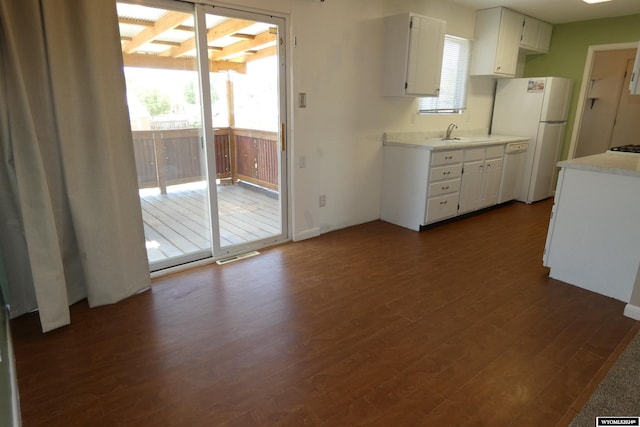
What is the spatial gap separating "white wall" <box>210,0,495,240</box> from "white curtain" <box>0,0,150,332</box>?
1.38 metres

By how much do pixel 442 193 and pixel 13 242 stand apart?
3.89 m

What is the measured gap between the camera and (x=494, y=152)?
4848 mm

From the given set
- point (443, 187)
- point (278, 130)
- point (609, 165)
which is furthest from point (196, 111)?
point (609, 165)

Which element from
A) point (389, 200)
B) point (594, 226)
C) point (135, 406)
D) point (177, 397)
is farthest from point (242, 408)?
point (389, 200)

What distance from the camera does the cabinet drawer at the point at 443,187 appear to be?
4166 millimetres

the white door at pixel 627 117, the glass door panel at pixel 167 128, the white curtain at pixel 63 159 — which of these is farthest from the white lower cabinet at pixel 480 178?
the white curtain at pixel 63 159

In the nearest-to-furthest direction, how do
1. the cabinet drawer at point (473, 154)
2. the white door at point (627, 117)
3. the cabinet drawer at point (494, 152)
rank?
1. the cabinet drawer at point (473, 154)
2. the cabinet drawer at point (494, 152)
3. the white door at point (627, 117)

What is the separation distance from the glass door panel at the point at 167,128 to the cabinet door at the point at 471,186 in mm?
3040

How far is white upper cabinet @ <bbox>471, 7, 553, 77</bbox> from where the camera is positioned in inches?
190

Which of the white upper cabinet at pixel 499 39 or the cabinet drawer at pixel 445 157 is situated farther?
the white upper cabinet at pixel 499 39

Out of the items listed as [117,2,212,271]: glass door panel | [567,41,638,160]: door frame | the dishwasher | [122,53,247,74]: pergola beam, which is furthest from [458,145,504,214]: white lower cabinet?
[117,2,212,271]: glass door panel

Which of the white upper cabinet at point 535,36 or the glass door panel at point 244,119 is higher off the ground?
the white upper cabinet at point 535,36

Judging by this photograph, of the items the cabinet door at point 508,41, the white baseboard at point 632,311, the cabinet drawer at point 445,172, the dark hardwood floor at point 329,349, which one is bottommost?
the dark hardwood floor at point 329,349

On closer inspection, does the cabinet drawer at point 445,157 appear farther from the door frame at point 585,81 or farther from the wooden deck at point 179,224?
the door frame at point 585,81
